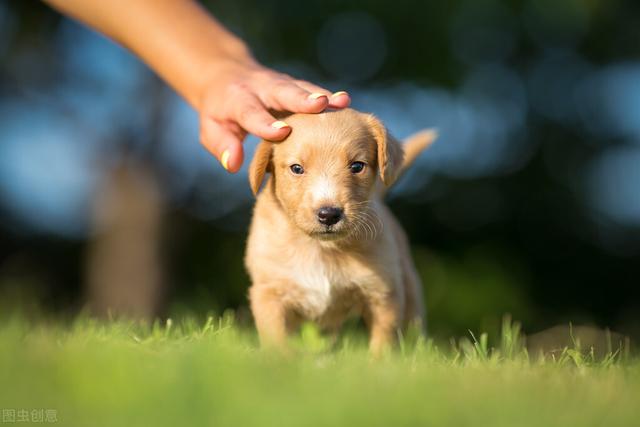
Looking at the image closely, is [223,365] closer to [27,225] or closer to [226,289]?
[226,289]

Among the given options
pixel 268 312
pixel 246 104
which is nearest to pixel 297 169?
pixel 246 104

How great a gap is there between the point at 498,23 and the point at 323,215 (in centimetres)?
756

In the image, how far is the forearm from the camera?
4211 mm

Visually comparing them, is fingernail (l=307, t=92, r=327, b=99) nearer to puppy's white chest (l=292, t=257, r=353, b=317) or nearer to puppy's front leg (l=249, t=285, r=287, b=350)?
puppy's white chest (l=292, t=257, r=353, b=317)

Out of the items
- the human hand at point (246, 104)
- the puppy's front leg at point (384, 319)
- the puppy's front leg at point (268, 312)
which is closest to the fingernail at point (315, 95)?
the human hand at point (246, 104)

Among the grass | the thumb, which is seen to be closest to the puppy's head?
the thumb

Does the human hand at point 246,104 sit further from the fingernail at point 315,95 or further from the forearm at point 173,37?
the forearm at point 173,37

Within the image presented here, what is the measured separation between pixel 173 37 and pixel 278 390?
263cm

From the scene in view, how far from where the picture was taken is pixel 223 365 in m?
2.38

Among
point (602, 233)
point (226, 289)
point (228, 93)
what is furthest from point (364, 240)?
point (602, 233)

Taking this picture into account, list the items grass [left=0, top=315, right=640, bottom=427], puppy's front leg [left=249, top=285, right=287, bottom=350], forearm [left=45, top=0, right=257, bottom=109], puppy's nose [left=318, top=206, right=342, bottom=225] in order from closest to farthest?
grass [left=0, top=315, right=640, bottom=427] < puppy's nose [left=318, top=206, right=342, bottom=225] < puppy's front leg [left=249, top=285, right=287, bottom=350] < forearm [left=45, top=0, right=257, bottom=109]

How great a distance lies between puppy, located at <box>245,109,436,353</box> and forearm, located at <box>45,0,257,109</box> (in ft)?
1.97

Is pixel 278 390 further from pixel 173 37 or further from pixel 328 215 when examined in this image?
pixel 173 37

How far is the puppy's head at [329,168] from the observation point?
144 inches
